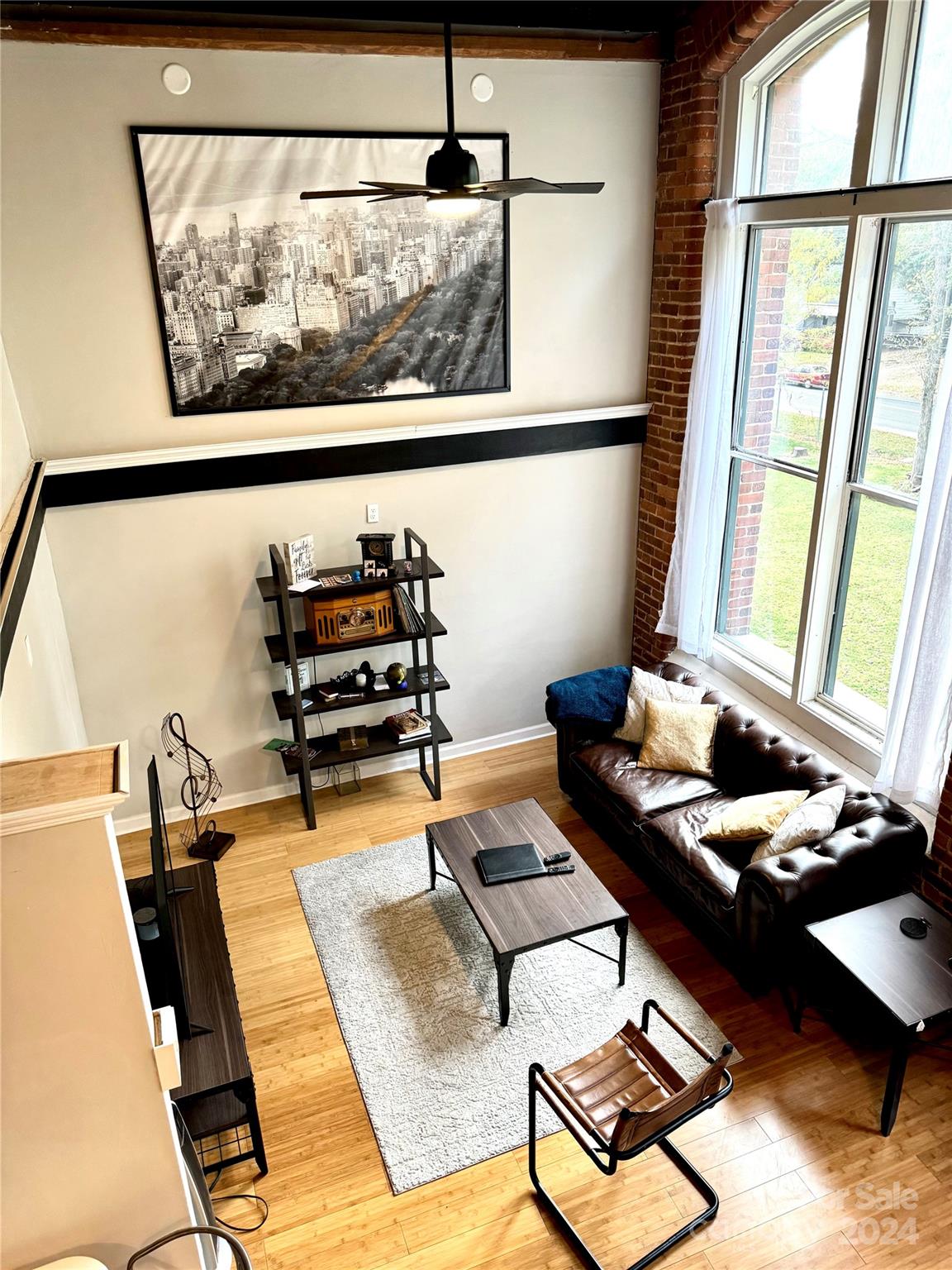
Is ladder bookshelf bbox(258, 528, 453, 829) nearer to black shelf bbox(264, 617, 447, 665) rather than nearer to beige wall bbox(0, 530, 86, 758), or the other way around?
black shelf bbox(264, 617, 447, 665)

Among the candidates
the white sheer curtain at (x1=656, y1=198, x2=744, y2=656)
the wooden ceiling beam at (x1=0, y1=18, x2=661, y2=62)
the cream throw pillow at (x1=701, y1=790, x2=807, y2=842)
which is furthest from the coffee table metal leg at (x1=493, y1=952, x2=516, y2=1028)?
the wooden ceiling beam at (x1=0, y1=18, x2=661, y2=62)

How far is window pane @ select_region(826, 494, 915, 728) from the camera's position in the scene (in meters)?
3.90

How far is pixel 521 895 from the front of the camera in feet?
11.9

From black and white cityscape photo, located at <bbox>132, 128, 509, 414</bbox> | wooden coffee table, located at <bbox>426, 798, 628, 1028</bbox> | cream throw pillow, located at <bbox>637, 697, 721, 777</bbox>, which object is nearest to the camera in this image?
wooden coffee table, located at <bbox>426, 798, 628, 1028</bbox>

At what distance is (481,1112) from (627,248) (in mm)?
4297

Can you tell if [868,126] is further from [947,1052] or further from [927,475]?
[947,1052]

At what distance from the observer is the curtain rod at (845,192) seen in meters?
3.36

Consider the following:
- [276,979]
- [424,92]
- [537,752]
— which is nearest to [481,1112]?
[276,979]

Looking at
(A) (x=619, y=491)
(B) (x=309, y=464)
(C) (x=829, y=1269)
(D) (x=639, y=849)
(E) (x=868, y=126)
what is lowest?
(C) (x=829, y=1269)

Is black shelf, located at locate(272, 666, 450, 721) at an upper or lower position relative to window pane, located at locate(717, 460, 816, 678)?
lower

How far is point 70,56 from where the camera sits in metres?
3.68

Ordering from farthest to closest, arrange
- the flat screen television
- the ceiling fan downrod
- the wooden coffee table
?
the wooden coffee table < the ceiling fan downrod < the flat screen television

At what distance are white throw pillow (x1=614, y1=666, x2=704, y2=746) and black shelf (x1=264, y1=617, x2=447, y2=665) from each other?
106 centimetres

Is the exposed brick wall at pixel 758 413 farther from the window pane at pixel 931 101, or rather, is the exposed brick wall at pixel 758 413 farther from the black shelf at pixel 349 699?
the black shelf at pixel 349 699
